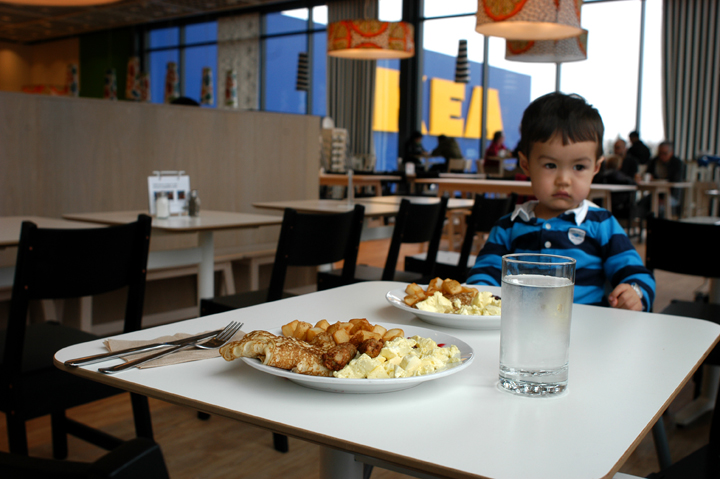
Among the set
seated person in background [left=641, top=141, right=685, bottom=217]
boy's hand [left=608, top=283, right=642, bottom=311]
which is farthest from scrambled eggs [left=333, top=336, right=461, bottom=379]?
seated person in background [left=641, top=141, right=685, bottom=217]

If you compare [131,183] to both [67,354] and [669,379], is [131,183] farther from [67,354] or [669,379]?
[669,379]

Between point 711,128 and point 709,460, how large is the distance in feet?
29.0

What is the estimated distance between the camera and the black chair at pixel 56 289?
1382mm

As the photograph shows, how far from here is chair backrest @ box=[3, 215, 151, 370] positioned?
138 centimetres

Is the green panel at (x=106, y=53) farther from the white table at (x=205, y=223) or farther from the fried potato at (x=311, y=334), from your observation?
the fried potato at (x=311, y=334)

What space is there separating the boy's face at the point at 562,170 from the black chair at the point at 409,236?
1.09m

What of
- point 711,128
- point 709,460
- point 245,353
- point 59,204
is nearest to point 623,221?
point 711,128

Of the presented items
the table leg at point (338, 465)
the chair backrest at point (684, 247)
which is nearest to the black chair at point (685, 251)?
the chair backrest at point (684, 247)

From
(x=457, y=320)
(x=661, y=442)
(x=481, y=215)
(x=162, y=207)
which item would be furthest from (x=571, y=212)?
(x=481, y=215)

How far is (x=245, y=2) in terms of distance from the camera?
36.9ft

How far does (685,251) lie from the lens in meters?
2.08

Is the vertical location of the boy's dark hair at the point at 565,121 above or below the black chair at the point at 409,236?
above

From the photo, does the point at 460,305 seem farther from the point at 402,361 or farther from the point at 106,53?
Answer: the point at 106,53

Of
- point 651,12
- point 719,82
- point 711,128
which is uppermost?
point 651,12
